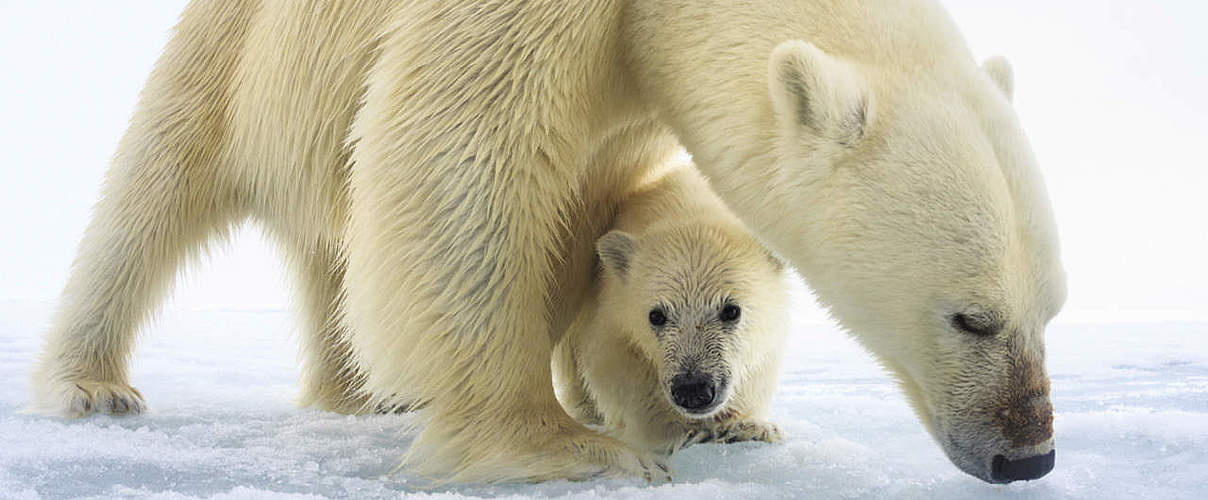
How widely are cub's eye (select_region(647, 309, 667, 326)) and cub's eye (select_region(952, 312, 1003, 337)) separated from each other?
0.96m

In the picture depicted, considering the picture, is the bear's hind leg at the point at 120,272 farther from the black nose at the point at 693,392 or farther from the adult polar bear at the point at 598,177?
the black nose at the point at 693,392

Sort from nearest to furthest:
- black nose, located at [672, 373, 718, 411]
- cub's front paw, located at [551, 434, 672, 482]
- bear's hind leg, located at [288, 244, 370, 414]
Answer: cub's front paw, located at [551, 434, 672, 482] < black nose, located at [672, 373, 718, 411] < bear's hind leg, located at [288, 244, 370, 414]

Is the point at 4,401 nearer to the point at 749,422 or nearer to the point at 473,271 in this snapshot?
the point at 473,271

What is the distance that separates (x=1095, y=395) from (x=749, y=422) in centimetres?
149

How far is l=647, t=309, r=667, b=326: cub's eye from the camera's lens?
2.95m

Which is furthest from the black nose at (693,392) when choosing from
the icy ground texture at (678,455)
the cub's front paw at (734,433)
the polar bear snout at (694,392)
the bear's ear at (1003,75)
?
the bear's ear at (1003,75)

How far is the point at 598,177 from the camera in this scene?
3.42 metres

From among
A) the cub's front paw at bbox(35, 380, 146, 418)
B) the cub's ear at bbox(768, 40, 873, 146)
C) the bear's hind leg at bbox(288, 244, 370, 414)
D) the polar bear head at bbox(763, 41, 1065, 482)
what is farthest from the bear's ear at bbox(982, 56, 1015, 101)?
the cub's front paw at bbox(35, 380, 146, 418)

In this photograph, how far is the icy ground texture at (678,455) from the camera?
231cm

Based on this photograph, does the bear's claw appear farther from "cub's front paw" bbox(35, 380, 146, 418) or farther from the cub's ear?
the cub's ear

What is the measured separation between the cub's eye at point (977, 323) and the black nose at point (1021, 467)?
257 millimetres

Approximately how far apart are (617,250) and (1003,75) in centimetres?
111

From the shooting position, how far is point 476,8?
2.58m

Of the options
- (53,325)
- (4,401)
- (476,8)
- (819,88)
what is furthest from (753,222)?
(4,401)
